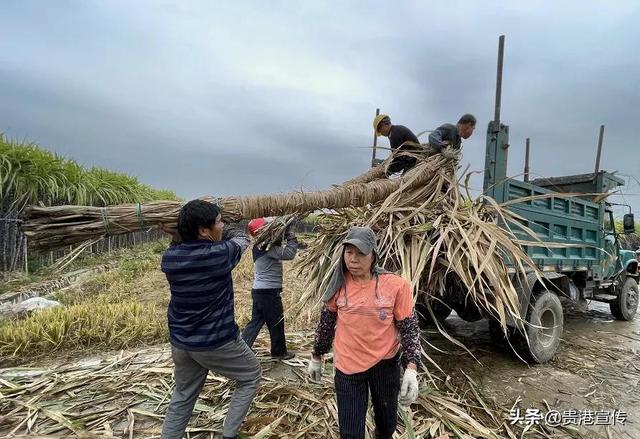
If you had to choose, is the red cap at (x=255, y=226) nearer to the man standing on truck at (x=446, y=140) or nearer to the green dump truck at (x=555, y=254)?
the man standing on truck at (x=446, y=140)

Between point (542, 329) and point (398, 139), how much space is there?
8.44ft

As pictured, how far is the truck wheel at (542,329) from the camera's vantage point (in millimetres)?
3812

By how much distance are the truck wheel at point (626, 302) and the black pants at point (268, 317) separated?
592 centimetres

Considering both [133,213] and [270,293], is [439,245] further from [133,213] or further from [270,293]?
[133,213]

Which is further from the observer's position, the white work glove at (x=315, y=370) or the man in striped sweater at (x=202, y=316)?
the white work glove at (x=315, y=370)

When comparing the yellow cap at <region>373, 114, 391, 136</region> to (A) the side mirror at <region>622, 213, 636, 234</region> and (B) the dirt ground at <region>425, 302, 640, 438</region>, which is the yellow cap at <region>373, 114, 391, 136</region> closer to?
(B) the dirt ground at <region>425, 302, 640, 438</region>

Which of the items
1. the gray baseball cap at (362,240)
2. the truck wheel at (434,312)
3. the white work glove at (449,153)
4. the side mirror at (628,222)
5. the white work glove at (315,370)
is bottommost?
the truck wheel at (434,312)

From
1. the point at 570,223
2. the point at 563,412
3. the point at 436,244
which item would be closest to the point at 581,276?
the point at 570,223

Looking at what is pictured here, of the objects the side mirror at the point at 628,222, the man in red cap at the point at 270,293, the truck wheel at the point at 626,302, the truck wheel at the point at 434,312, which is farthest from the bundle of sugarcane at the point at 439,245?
the truck wheel at the point at 626,302

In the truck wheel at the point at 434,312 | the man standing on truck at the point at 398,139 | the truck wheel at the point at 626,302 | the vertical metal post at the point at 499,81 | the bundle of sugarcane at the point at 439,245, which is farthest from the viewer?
the truck wheel at the point at 626,302

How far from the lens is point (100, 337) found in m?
4.34

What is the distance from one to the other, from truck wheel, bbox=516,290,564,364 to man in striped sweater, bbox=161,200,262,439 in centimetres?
297

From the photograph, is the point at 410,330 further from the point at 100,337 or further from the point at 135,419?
the point at 100,337

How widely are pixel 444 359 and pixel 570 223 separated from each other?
2.46 m
